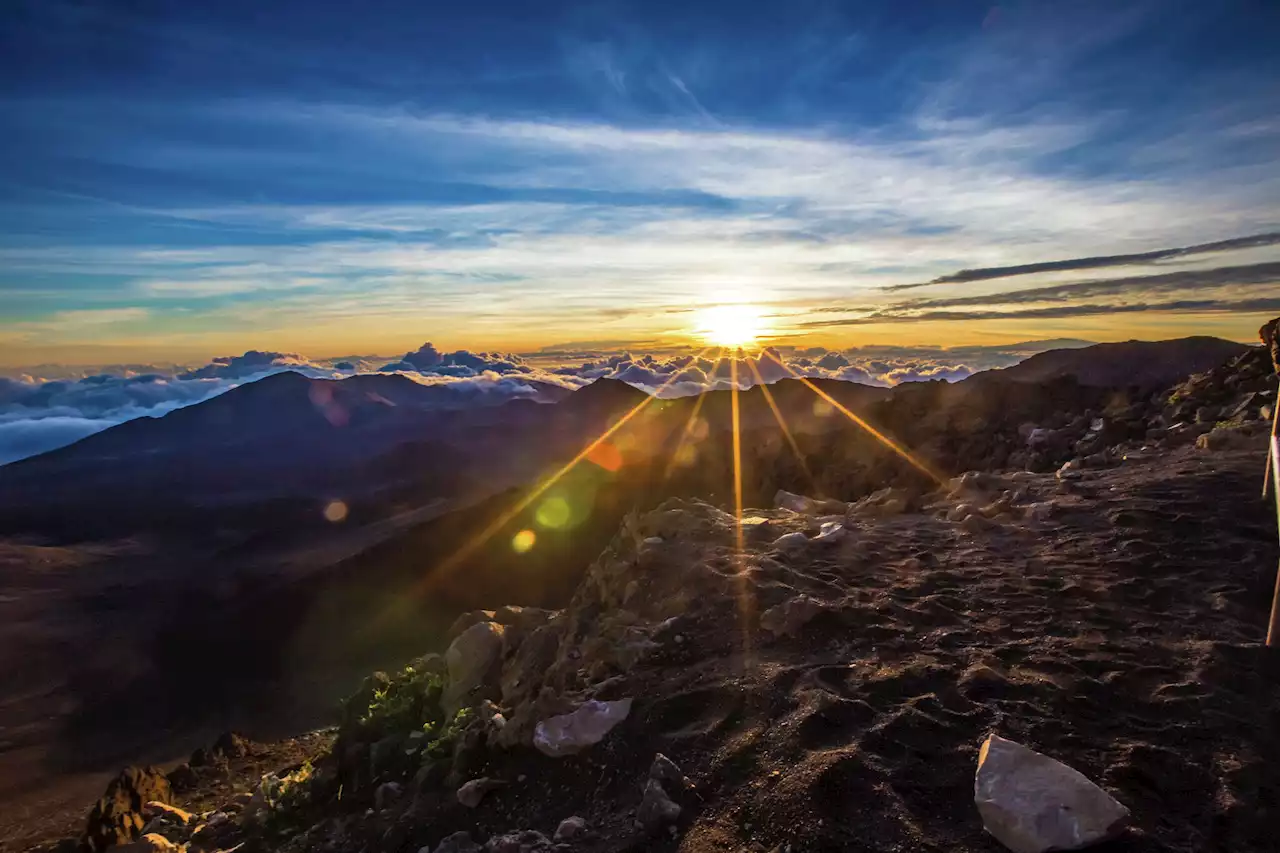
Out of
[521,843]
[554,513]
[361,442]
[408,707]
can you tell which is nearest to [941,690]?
[521,843]

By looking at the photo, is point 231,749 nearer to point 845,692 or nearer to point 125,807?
point 125,807

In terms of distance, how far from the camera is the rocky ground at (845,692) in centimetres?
318

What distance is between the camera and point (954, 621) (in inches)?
201

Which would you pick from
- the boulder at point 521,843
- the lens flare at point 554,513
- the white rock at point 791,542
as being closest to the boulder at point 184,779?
the boulder at point 521,843

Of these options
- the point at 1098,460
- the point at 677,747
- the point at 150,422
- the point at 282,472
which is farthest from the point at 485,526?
the point at 150,422

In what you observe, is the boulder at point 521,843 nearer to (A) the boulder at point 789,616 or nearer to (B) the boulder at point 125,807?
(A) the boulder at point 789,616

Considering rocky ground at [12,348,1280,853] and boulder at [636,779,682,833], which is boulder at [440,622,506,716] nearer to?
rocky ground at [12,348,1280,853]

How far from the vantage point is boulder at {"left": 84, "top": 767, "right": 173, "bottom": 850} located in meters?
9.03

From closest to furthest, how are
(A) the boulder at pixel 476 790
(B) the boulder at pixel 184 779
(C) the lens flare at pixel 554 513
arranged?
1. (A) the boulder at pixel 476 790
2. (B) the boulder at pixel 184 779
3. (C) the lens flare at pixel 554 513

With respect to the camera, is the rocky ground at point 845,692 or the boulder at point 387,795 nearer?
the rocky ground at point 845,692

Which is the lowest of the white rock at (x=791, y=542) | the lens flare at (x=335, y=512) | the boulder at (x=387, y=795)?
the lens flare at (x=335, y=512)

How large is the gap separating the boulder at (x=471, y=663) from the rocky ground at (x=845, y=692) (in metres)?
0.04

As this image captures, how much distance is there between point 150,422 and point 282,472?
3114 inches

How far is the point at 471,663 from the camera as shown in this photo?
7.50m
